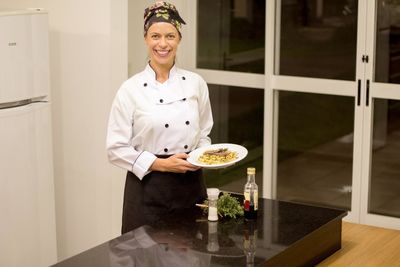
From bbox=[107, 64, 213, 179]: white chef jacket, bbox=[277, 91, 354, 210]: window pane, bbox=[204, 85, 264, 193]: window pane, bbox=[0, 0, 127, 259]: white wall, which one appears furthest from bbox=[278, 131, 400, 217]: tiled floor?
bbox=[107, 64, 213, 179]: white chef jacket

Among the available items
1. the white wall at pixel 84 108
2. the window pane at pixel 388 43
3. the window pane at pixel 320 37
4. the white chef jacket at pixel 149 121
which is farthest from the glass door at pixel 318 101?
the white chef jacket at pixel 149 121

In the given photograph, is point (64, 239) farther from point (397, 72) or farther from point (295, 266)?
point (397, 72)

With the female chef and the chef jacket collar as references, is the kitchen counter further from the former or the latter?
the chef jacket collar

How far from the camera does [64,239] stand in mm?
5172

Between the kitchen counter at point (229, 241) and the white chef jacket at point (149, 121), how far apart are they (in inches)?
12.1

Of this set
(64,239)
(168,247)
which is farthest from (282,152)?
(168,247)

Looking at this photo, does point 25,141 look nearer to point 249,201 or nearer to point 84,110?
point 84,110

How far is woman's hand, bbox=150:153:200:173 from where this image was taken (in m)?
3.61

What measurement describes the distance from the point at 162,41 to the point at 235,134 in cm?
291

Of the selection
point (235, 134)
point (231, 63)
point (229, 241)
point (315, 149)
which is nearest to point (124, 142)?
point (229, 241)

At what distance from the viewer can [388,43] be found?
5531 mm

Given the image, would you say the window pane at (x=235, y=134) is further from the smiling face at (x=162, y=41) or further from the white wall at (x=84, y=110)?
the smiling face at (x=162, y=41)

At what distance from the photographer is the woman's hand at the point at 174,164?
361 cm

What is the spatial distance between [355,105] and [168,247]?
2.61m
